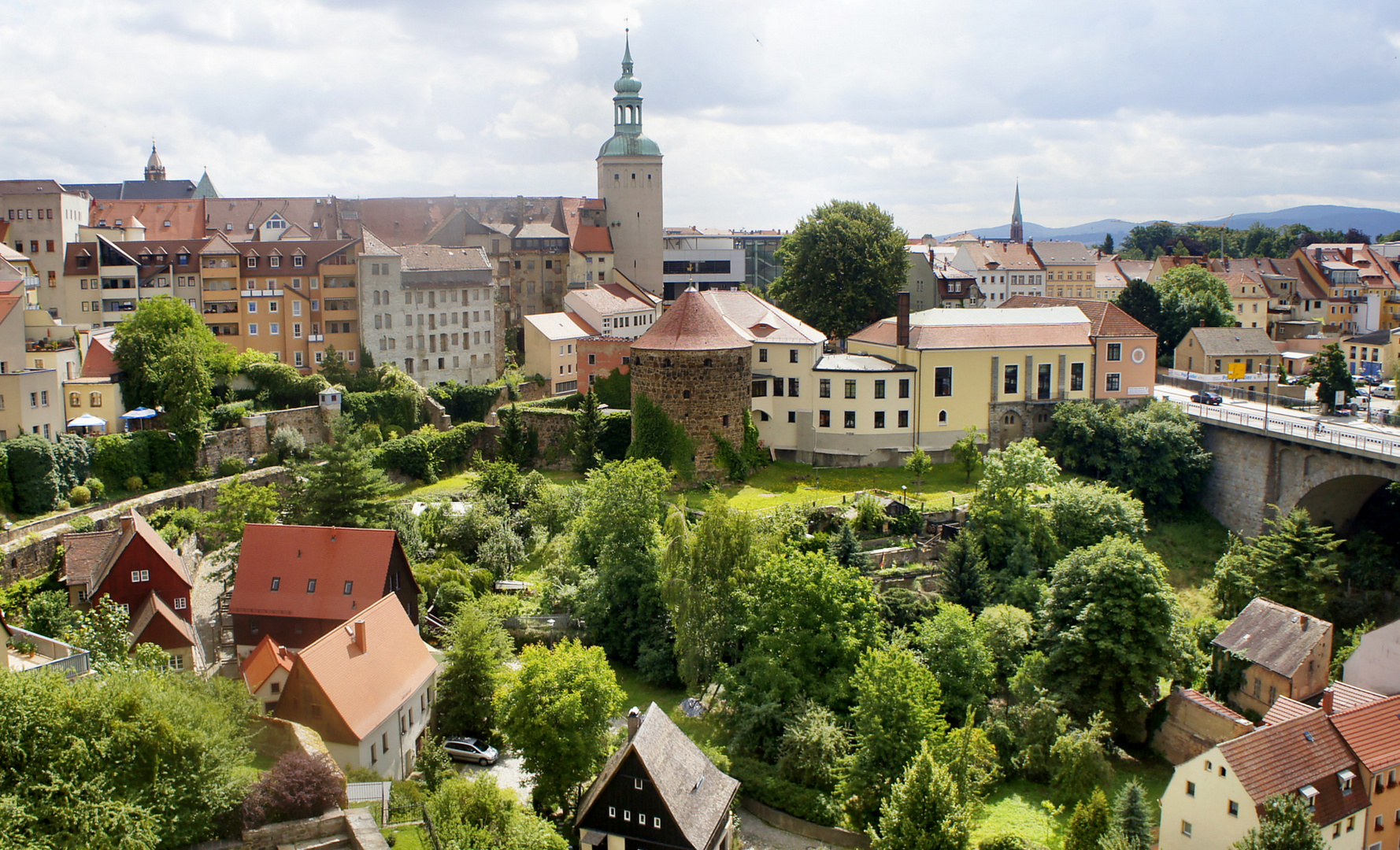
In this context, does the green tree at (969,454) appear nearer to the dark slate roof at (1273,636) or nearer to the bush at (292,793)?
the dark slate roof at (1273,636)

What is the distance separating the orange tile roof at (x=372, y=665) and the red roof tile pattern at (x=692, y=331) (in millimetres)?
22091

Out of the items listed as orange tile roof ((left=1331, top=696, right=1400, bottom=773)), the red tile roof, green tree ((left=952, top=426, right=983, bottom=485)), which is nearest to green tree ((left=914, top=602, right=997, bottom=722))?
orange tile roof ((left=1331, top=696, right=1400, bottom=773))

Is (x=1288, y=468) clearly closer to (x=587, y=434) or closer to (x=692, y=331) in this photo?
(x=692, y=331)

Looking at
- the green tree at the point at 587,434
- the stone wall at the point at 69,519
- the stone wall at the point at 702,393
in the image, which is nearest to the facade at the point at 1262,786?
the stone wall at the point at 702,393

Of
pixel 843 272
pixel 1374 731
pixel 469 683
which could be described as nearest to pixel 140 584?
pixel 469 683

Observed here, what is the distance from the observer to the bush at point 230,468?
52.2 m

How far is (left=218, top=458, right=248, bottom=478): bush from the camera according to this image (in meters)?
52.2

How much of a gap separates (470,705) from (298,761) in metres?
8.88

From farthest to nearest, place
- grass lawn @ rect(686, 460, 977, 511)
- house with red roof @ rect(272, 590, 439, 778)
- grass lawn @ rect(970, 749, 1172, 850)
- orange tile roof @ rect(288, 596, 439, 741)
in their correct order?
grass lawn @ rect(686, 460, 977, 511)
grass lawn @ rect(970, 749, 1172, 850)
orange tile roof @ rect(288, 596, 439, 741)
house with red roof @ rect(272, 590, 439, 778)

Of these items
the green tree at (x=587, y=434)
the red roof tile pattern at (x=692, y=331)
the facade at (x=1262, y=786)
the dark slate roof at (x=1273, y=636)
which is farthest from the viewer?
the green tree at (x=587, y=434)

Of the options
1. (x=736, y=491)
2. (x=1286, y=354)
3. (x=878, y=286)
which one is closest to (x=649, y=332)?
(x=736, y=491)

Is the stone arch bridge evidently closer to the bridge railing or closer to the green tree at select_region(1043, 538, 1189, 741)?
the bridge railing

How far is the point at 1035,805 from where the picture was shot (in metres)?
32.5

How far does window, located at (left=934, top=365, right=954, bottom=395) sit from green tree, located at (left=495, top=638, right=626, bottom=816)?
29.4 m
